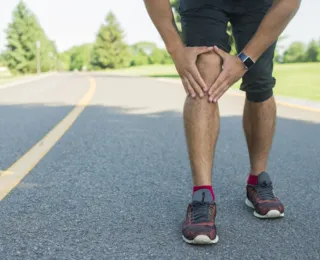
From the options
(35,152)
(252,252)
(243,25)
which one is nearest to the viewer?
(252,252)

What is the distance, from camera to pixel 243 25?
8.24ft

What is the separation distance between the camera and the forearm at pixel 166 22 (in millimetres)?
2326

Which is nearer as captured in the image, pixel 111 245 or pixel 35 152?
pixel 111 245

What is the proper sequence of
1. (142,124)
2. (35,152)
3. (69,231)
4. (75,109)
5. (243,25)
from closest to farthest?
1. (69,231)
2. (243,25)
3. (35,152)
4. (142,124)
5. (75,109)

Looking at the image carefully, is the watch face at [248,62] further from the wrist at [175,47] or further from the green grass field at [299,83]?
the green grass field at [299,83]

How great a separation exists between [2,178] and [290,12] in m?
2.15

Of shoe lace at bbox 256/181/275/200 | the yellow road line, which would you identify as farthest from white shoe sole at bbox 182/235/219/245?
the yellow road line

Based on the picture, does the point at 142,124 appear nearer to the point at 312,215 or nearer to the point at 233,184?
the point at 233,184

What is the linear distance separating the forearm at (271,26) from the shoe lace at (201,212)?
0.73 meters

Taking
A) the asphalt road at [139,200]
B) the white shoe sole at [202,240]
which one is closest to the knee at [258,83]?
the asphalt road at [139,200]

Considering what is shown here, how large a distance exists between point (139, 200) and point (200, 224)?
2.21 feet

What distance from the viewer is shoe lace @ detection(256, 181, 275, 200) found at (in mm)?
2607

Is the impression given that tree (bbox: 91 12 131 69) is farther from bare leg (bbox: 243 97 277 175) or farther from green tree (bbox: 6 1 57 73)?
bare leg (bbox: 243 97 277 175)

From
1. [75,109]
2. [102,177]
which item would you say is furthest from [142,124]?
[102,177]
